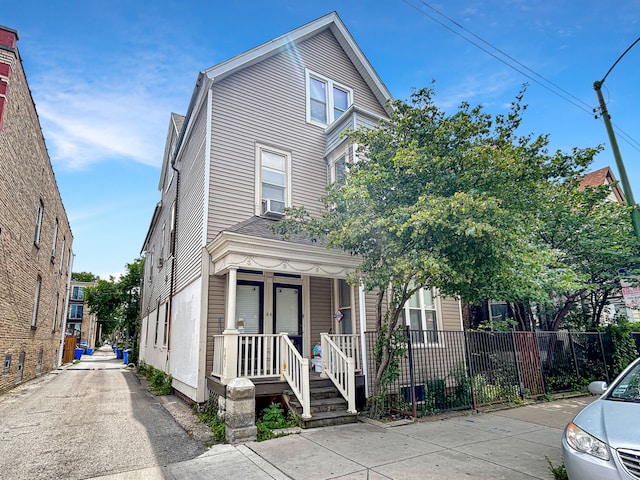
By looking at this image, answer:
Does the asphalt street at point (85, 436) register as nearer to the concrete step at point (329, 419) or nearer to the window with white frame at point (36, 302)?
the concrete step at point (329, 419)

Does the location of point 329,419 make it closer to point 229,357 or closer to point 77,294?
point 229,357

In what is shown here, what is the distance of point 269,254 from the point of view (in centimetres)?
761

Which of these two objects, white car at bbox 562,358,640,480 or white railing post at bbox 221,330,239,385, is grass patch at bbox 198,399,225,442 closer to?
white railing post at bbox 221,330,239,385

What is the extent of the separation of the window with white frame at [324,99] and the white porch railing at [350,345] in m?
6.32

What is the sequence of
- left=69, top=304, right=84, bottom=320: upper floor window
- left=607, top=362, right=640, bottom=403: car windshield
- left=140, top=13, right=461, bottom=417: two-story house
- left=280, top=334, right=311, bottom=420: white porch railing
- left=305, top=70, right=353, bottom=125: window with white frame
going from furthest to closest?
left=69, top=304, right=84, bottom=320: upper floor window
left=305, top=70, right=353, bottom=125: window with white frame
left=140, top=13, right=461, bottom=417: two-story house
left=280, top=334, right=311, bottom=420: white porch railing
left=607, top=362, right=640, bottom=403: car windshield

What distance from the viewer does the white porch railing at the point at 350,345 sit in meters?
8.23

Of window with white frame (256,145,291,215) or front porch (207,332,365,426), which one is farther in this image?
window with white frame (256,145,291,215)

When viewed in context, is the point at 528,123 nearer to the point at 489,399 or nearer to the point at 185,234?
the point at 489,399

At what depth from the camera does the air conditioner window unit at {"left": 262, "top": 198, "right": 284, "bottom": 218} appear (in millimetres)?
9156

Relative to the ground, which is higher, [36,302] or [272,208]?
[272,208]

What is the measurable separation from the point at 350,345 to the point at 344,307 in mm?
1146

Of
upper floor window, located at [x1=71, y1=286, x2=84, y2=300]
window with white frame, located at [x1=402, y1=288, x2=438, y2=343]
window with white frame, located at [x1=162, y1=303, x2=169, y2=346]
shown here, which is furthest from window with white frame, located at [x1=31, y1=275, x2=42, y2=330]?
upper floor window, located at [x1=71, y1=286, x2=84, y2=300]

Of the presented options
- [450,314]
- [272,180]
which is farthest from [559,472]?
[272,180]

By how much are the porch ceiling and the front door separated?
1.55 meters
